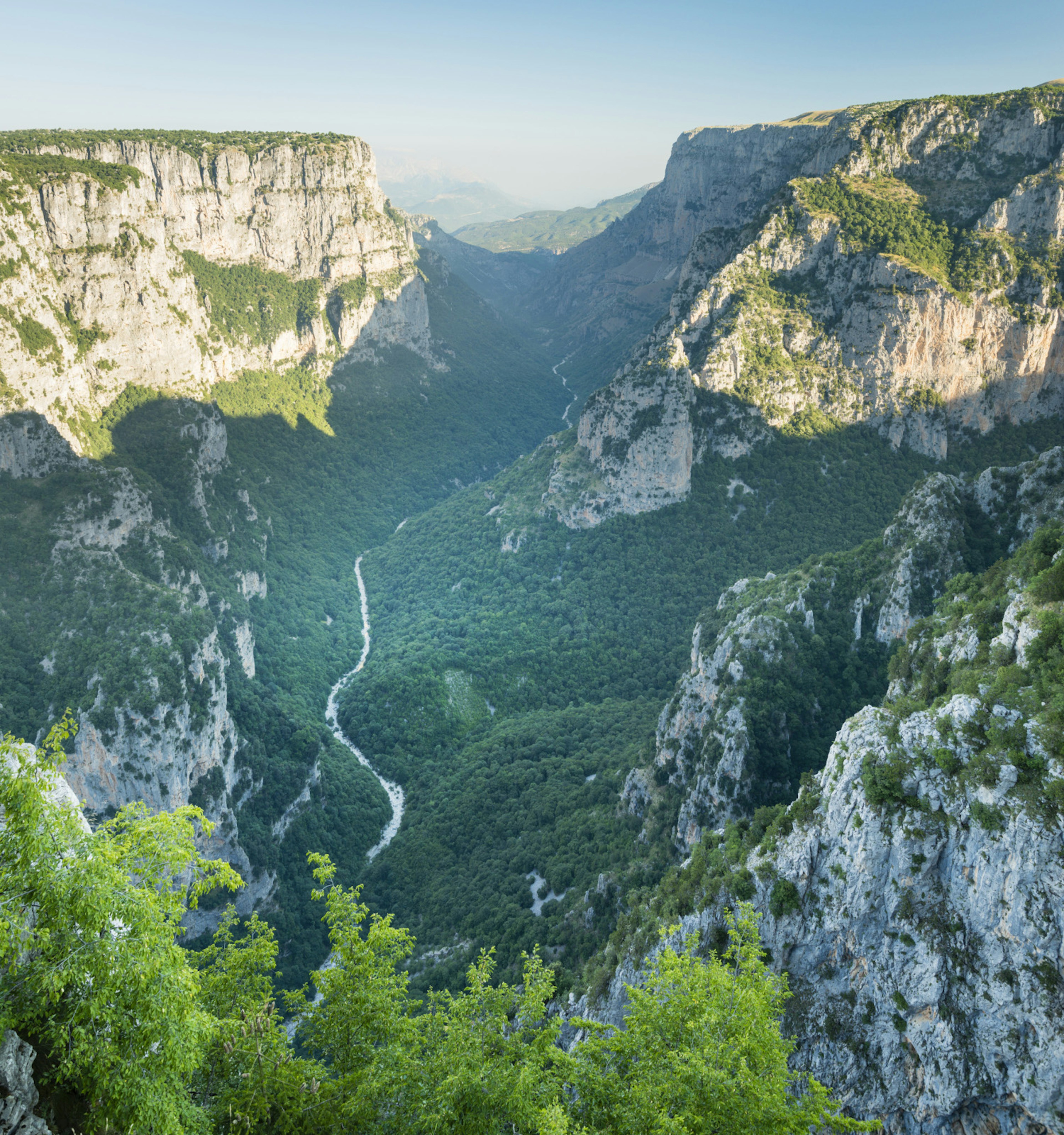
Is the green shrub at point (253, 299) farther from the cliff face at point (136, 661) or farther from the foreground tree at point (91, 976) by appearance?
the foreground tree at point (91, 976)

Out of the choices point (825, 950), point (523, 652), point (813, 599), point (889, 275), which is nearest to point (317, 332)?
point (523, 652)

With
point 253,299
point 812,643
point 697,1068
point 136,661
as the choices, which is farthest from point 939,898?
point 253,299

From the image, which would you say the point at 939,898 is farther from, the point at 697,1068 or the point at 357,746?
the point at 357,746

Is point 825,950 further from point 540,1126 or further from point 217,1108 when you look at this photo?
point 217,1108

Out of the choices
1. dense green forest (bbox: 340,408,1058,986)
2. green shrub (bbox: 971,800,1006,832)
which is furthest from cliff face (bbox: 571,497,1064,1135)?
dense green forest (bbox: 340,408,1058,986)

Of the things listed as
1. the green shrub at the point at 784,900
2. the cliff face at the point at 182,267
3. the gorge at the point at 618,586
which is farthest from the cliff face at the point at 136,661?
the green shrub at the point at 784,900
